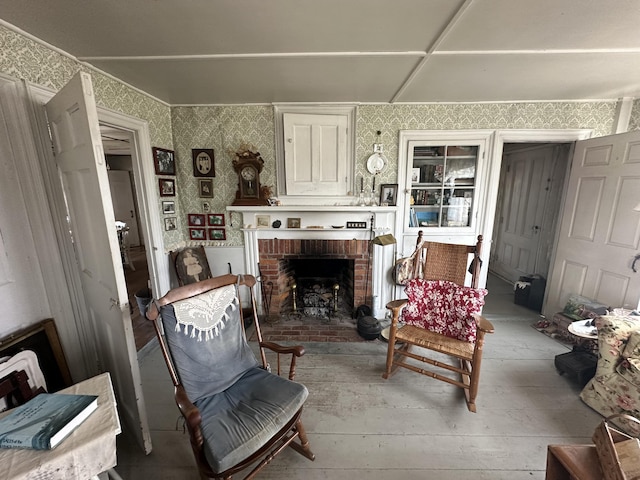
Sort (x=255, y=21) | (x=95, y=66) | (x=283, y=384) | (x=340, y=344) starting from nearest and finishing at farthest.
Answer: (x=255, y=21), (x=283, y=384), (x=95, y=66), (x=340, y=344)

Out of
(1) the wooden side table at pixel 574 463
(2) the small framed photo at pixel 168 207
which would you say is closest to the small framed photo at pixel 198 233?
(2) the small framed photo at pixel 168 207

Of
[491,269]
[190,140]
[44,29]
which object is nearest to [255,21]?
[44,29]

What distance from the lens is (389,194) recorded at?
9.49ft

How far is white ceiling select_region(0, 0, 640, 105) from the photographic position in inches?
50.3

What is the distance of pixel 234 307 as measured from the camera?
1700 millimetres

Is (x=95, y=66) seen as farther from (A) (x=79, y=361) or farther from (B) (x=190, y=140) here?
(A) (x=79, y=361)

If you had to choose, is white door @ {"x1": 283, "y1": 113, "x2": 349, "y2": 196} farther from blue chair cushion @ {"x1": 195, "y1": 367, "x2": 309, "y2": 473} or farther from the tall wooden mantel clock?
blue chair cushion @ {"x1": 195, "y1": 367, "x2": 309, "y2": 473}

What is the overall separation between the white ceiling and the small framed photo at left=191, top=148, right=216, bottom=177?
0.59 meters

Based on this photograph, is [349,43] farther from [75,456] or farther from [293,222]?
[75,456]

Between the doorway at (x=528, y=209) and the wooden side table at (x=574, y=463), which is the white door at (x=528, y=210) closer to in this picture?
the doorway at (x=528, y=209)

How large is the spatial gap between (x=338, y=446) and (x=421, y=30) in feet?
7.93

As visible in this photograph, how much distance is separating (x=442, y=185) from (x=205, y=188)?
261 cm

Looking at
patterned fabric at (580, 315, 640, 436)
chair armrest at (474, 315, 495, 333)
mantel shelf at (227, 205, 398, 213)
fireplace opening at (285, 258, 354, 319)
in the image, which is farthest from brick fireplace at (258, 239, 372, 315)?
patterned fabric at (580, 315, 640, 436)

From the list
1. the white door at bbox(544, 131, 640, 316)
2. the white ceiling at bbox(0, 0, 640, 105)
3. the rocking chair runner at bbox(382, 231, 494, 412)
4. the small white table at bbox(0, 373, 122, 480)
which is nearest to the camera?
the small white table at bbox(0, 373, 122, 480)
